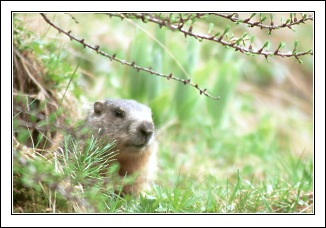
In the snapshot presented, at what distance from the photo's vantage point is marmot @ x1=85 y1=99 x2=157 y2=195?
3762mm

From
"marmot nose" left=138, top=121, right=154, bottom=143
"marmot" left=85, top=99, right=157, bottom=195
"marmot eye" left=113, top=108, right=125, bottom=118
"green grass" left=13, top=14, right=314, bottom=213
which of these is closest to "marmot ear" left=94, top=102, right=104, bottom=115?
"marmot" left=85, top=99, right=157, bottom=195

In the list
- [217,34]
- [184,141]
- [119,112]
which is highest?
[217,34]

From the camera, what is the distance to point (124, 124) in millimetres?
3867

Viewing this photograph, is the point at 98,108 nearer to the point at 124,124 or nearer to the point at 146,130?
the point at 124,124

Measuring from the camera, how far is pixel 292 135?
7801 mm

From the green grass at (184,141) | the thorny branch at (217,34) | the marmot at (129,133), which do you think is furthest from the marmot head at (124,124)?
the thorny branch at (217,34)

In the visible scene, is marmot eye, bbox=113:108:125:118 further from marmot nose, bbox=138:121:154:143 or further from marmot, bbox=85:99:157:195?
marmot nose, bbox=138:121:154:143

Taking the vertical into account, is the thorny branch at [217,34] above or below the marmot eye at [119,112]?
above

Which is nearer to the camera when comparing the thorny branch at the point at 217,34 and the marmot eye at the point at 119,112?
the thorny branch at the point at 217,34

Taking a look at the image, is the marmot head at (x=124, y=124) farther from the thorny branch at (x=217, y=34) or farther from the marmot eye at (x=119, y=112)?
the thorny branch at (x=217, y=34)

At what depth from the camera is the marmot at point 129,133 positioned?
3762 mm

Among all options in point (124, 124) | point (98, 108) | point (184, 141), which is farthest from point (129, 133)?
point (184, 141)

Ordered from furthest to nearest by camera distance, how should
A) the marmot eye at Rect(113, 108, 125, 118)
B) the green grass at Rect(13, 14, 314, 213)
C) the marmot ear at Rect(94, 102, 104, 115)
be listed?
the marmot ear at Rect(94, 102, 104, 115) → the marmot eye at Rect(113, 108, 125, 118) → the green grass at Rect(13, 14, 314, 213)

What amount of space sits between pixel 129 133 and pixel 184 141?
2.84 meters
